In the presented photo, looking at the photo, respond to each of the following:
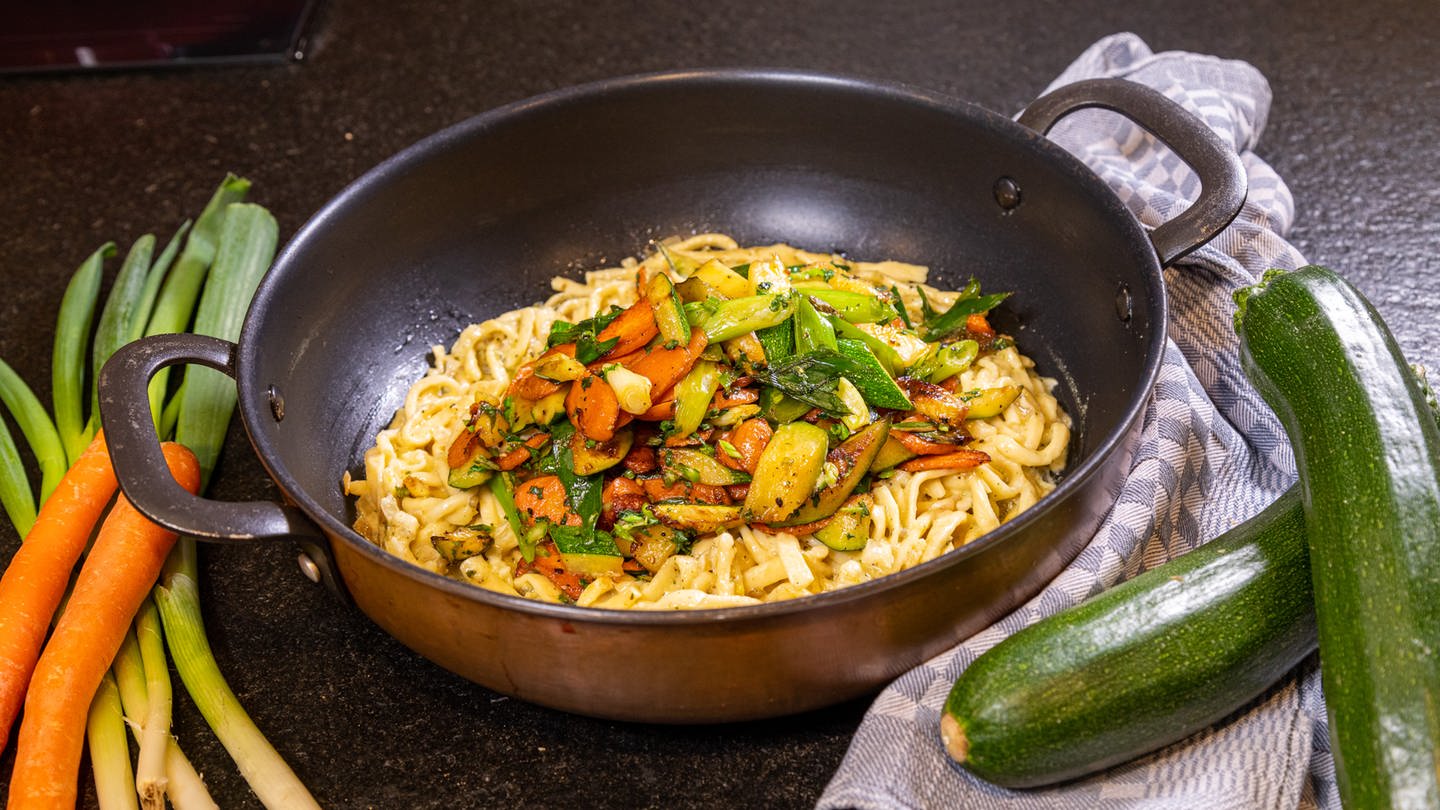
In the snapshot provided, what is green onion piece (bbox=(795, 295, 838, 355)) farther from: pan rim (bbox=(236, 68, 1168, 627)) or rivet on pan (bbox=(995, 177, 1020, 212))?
rivet on pan (bbox=(995, 177, 1020, 212))

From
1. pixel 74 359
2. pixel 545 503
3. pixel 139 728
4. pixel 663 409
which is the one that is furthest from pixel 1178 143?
pixel 74 359

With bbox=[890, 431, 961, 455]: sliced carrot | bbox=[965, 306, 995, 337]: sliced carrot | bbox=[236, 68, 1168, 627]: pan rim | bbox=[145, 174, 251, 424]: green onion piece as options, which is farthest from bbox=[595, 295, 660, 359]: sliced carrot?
bbox=[145, 174, 251, 424]: green onion piece

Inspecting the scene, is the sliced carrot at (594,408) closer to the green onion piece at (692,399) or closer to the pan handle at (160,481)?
the green onion piece at (692,399)

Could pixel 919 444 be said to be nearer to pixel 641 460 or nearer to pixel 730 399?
pixel 730 399

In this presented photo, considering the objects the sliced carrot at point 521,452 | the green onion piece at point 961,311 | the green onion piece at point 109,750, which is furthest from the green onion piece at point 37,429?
the green onion piece at point 961,311

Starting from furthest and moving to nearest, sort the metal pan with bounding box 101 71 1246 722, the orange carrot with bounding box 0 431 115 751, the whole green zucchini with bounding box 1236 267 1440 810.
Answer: the orange carrot with bounding box 0 431 115 751 → the metal pan with bounding box 101 71 1246 722 → the whole green zucchini with bounding box 1236 267 1440 810

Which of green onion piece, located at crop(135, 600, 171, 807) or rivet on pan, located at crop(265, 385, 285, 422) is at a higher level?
rivet on pan, located at crop(265, 385, 285, 422)
